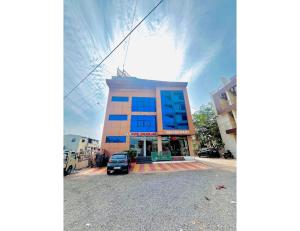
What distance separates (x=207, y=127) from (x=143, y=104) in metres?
6.31

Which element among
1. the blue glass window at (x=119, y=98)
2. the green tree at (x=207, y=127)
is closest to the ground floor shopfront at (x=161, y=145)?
the blue glass window at (x=119, y=98)

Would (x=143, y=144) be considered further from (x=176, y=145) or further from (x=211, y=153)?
(x=211, y=153)

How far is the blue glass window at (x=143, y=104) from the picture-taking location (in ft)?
31.8

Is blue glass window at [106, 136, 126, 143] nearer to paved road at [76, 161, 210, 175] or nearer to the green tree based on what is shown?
paved road at [76, 161, 210, 175]

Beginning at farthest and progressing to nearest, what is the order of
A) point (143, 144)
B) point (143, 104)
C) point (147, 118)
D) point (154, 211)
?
1. point (143, 104)
2. point (147, 118)
3. point (143, 144)
4. point (154, 211)

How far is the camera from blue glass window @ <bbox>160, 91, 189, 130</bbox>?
9.37 metres

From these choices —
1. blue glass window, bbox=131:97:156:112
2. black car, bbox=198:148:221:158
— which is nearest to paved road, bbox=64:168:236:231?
blue glass window, bbox=131:97:156:112

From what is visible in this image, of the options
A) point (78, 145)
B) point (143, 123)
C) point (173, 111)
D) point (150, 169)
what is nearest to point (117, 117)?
point (143, 123)

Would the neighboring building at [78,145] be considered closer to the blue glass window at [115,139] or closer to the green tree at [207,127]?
the blue glass window at [115,139]

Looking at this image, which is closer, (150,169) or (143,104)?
(150,169)

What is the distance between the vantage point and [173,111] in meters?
9.71

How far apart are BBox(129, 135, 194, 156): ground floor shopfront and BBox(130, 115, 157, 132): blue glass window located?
541 mm
